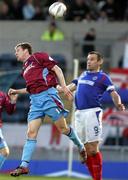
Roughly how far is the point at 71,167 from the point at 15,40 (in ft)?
18.3

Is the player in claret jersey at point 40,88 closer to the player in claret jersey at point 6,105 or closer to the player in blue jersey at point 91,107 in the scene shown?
the player in claret jersey at point 6,105

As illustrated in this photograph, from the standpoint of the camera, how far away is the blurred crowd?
2630 centimetres

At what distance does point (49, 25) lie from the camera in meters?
25.8

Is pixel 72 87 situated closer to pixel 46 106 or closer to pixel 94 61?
pixel 94 61

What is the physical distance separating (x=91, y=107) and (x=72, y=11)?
32.4 feet

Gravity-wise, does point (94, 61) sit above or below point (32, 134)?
above

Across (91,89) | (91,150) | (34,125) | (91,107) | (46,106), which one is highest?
(91,89)

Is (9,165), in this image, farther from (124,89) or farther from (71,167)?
(124,89)

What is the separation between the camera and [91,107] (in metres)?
16.8

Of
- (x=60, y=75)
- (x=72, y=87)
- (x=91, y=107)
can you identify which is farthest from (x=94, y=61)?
(x=60, y=75)

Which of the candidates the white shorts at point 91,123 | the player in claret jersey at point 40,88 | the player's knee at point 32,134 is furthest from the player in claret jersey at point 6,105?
the white shorts at point 91,123

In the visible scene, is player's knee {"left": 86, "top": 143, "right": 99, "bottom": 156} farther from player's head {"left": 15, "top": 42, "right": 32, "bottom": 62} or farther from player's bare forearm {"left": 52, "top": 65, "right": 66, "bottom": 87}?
player's head {"left": 15, "top": 42, "right": 32, "bottom": 62}

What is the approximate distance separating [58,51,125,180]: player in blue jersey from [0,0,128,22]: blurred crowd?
30.8ft

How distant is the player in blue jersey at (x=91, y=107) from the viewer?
1669 cm
